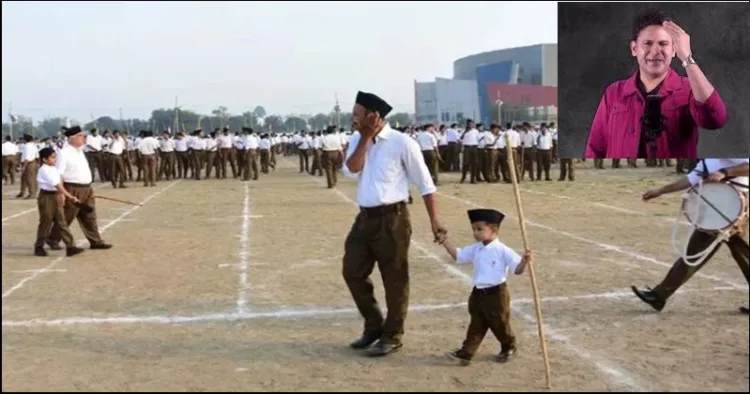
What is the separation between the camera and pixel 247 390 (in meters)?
4.79

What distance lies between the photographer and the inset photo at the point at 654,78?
5.48 metres

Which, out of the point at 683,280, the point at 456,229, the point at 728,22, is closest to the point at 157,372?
the point at 683,280

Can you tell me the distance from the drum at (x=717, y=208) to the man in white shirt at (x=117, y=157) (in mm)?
19809

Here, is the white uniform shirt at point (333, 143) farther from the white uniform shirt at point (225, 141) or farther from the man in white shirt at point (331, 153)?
the white uniform shirt at point (225, 141)

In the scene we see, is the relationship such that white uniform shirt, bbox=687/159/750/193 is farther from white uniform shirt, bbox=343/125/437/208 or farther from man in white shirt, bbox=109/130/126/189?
man in white shirt, bbox=109/130/126/189

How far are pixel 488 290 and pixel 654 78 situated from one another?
6.41 feet

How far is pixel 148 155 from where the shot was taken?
78.3 feet

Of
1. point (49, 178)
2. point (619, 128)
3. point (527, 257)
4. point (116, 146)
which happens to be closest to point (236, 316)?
point (527, 257)

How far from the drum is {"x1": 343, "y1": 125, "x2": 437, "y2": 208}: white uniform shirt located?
2.57 meters

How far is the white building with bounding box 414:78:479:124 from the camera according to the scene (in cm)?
3759

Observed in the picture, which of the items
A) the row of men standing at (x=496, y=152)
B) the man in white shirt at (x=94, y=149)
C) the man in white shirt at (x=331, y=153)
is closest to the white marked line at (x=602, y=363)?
the man in white shirt at (x=331, y=153)

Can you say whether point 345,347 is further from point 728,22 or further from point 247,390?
point 728,22

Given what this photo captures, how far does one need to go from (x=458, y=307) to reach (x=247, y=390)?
8.49 feet

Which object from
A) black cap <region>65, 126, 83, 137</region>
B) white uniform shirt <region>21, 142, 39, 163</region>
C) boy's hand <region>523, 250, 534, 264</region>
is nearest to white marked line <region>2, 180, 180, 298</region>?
black cap <region>65, 126, 83, 137</region>
